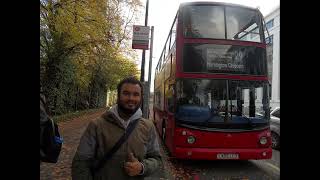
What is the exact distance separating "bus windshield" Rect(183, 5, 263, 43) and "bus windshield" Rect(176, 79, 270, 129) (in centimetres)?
114

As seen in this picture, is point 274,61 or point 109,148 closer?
point 109,148

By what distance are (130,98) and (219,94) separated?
6.51m

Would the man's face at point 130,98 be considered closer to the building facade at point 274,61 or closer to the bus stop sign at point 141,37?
the bus stop sign at point 141,37

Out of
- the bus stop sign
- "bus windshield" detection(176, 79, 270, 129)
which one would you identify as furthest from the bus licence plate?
the bus stop sign

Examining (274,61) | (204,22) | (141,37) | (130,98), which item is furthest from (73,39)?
(274,61)

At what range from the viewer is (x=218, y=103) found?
9.21m

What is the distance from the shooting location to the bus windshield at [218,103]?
9195 millimetres

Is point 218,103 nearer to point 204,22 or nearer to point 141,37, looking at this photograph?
point 204,22

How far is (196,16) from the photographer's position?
9.73 meters

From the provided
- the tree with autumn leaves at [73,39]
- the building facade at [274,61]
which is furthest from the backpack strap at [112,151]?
the building facade at [274,61]

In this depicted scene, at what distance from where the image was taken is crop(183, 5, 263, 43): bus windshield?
953cm

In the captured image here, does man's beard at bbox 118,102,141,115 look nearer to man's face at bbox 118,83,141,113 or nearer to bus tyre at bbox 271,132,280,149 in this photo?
man's face at bbox 118,83,141,113
